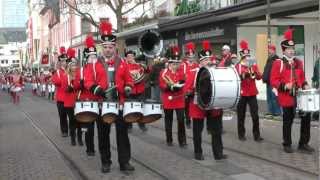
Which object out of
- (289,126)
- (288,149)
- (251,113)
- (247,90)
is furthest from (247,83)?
(288,149)

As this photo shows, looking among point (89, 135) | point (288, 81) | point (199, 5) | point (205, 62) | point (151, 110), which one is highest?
point (199, 5)

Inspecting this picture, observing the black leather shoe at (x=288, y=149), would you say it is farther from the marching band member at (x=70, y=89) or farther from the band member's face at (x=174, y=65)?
the marching band member at (x=70, y=89)

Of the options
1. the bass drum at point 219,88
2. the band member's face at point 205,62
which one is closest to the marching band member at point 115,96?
the bass drum at point 219,88

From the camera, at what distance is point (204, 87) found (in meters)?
10.5

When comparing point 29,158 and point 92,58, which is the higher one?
point 92,58

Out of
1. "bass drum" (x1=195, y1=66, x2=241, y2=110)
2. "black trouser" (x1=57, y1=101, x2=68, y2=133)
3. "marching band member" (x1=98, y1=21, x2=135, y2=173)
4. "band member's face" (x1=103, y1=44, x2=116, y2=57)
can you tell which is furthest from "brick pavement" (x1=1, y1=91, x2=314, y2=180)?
"band member's face" (x1=103, y1=44, x2=116, y2=57)

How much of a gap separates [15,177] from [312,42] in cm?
1655

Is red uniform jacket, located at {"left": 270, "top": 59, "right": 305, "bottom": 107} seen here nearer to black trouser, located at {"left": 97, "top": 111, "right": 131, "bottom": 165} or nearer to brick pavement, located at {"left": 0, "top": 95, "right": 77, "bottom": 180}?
black trouser, located at {"left": 97, "top": 111, "right": 131, "bottom": 165}

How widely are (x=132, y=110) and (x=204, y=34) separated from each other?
2073 cm

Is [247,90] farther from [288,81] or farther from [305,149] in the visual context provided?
[305,149]

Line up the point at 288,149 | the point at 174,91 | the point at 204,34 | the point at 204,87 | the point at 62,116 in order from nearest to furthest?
the point at 204,87 < the point at 288,149 < the point at 174,91 < the point at 62,116 < the point at 204,34

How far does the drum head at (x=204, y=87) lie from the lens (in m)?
10.4

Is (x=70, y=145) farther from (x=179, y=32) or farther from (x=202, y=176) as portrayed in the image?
(x=179, y=32)

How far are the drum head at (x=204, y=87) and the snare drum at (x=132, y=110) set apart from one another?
1219 millimetres
